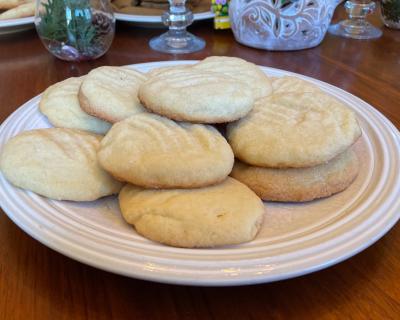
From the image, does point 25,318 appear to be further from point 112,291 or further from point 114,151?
point 114,151

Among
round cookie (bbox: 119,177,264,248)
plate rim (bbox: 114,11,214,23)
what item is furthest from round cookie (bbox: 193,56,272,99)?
plate rim (bbox: 114,11,214,23)

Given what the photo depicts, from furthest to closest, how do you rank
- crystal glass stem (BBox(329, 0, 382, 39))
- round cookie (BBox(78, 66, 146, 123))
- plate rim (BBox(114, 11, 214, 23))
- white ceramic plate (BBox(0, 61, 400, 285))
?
crystal glass stem (BBox(329, 0, 382, 39)), plate rim (BBox(114, 11, 214, 23)), round cookie (BBox(78, 66, 146, 123)), white ceramic plate (BBox(0, 61, 400, 285))

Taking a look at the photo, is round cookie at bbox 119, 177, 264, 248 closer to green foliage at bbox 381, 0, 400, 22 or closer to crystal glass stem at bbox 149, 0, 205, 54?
crystal glass stem at bbox 149, 0, 205, 54

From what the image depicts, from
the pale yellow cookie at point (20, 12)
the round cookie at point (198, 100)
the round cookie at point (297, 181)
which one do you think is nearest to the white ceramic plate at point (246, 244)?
the round cookie at point (297, 181)

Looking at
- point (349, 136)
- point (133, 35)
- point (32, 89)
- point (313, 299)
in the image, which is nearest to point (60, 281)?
point (313, 299)

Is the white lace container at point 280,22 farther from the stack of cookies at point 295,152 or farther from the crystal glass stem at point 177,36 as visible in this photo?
the stack of cookies at point 295,152

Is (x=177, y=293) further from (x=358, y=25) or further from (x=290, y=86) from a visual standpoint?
(x=358, y=25)
